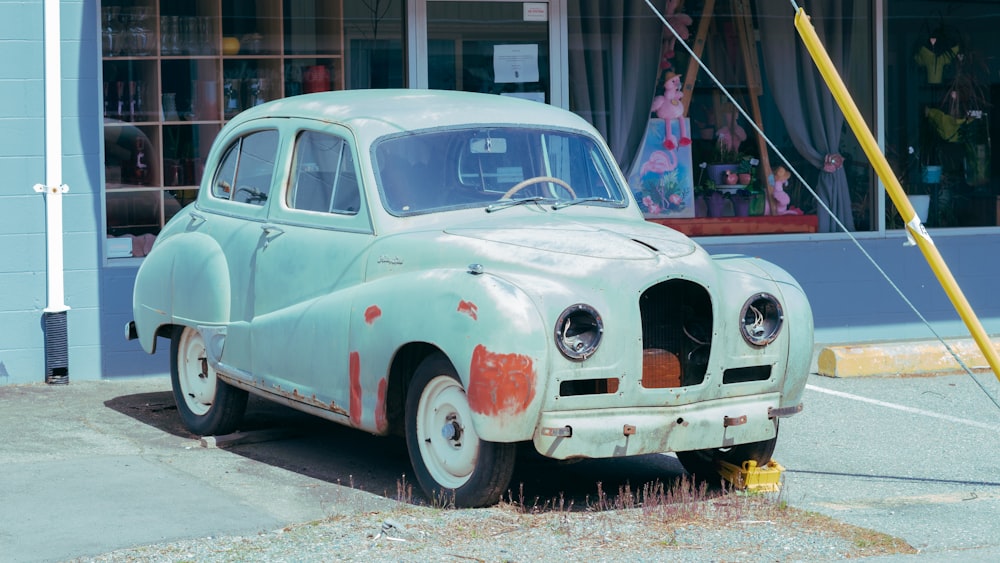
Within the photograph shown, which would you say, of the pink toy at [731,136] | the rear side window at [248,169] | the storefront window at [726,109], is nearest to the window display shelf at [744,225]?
the storefront window at [726,109]

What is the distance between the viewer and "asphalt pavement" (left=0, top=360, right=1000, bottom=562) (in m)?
6.11

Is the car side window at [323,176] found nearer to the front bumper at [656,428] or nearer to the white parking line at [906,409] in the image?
the front bumper at [656,428]

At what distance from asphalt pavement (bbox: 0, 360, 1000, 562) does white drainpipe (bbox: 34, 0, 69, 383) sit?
264mm

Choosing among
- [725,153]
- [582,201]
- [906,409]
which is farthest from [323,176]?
[725,153]

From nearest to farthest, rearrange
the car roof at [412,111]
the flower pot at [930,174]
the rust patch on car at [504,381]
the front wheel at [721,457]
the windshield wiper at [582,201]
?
the rust patch on car at [504,381], the front wheel at [721,457], the windshield wiper at [582,201], the car roof at [412,111], the flower pot at [930,174]

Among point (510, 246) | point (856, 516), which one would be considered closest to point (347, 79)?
point (510, 246)

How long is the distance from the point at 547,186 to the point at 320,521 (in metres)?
2.19

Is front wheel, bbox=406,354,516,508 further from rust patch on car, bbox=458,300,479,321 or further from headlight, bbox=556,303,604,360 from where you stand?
headlight, bbox=556,303,604,360

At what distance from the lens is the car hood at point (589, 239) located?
6.38m

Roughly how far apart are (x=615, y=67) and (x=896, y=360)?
3400 mm

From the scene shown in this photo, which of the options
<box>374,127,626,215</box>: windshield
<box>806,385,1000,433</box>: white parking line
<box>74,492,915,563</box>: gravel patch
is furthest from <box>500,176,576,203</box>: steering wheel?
<box>806,385,1000,433</box>: white parking line

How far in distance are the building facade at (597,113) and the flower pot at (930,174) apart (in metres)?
0.01

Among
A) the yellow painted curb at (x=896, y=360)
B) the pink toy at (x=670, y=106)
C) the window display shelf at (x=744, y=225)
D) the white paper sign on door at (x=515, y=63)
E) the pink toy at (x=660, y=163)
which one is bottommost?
the yellow painted curb at (x=896, y=360)

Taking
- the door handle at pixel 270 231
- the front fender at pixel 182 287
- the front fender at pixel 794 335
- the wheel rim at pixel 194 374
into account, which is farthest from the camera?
the wheel rim at pixel 194 374
